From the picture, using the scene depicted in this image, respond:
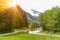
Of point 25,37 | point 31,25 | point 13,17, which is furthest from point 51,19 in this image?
point 13,17

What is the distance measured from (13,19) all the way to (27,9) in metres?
0.29

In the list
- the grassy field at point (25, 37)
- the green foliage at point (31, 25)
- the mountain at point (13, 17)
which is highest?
the mountain at point (13, 17)

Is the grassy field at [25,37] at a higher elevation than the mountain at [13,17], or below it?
below

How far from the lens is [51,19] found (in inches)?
119

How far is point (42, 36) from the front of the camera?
3.02m

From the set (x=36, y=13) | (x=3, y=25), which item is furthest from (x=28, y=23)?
(x=3, y=25)

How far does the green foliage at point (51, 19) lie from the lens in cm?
300

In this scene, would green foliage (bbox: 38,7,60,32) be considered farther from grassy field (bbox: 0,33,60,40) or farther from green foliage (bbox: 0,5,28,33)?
green foliage (bbox: 0,5,28,33)

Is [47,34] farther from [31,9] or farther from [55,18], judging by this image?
[31,9]

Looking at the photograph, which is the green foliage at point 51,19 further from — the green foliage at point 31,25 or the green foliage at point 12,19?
the green foliage at point 12,19

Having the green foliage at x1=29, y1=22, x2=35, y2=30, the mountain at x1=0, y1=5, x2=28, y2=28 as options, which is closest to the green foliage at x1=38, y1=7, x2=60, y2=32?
the green foliage at x1=29, y1=22, x2=35, y2=30

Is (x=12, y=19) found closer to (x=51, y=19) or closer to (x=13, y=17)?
(x=13, y=17)

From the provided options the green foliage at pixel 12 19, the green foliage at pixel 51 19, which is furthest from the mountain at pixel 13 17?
the green foliage at pixel 51 19

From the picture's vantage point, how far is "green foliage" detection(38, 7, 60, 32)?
300 centimetres
